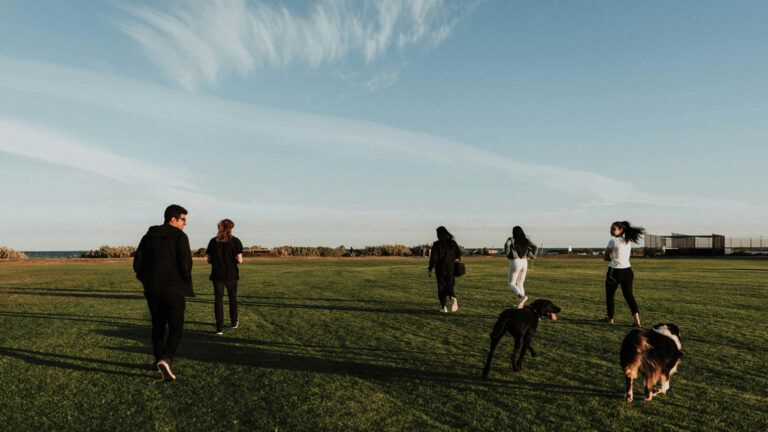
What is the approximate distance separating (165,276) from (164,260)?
0.63 feet

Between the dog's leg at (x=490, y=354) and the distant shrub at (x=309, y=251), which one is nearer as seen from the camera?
the dog's leg at (x=490, y=354)

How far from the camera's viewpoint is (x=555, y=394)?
5.27 meters

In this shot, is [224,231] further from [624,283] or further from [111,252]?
[111,252]

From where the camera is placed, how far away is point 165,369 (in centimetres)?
→ 588

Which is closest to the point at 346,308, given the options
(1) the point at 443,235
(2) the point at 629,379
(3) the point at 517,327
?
(1) the point at 443,235

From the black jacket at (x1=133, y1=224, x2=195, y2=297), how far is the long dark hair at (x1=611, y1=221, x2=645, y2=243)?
25.7 ft

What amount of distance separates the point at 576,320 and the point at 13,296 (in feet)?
56.1

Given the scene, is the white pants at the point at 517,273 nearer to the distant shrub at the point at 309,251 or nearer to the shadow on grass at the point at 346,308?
the shadow on grass at the point at 346,308

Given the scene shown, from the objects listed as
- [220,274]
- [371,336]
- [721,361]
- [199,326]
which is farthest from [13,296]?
[721,361]

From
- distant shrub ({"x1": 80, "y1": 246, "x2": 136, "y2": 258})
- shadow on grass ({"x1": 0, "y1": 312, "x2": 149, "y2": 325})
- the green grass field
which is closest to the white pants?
the green grass field

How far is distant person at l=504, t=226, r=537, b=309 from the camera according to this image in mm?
11008

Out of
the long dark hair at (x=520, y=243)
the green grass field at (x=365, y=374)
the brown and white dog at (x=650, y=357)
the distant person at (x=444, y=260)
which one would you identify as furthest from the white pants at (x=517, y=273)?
the brown and white dog at (x=650, y=357)

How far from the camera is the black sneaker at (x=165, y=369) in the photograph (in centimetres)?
588

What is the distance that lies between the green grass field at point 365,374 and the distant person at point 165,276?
468 millimetres
